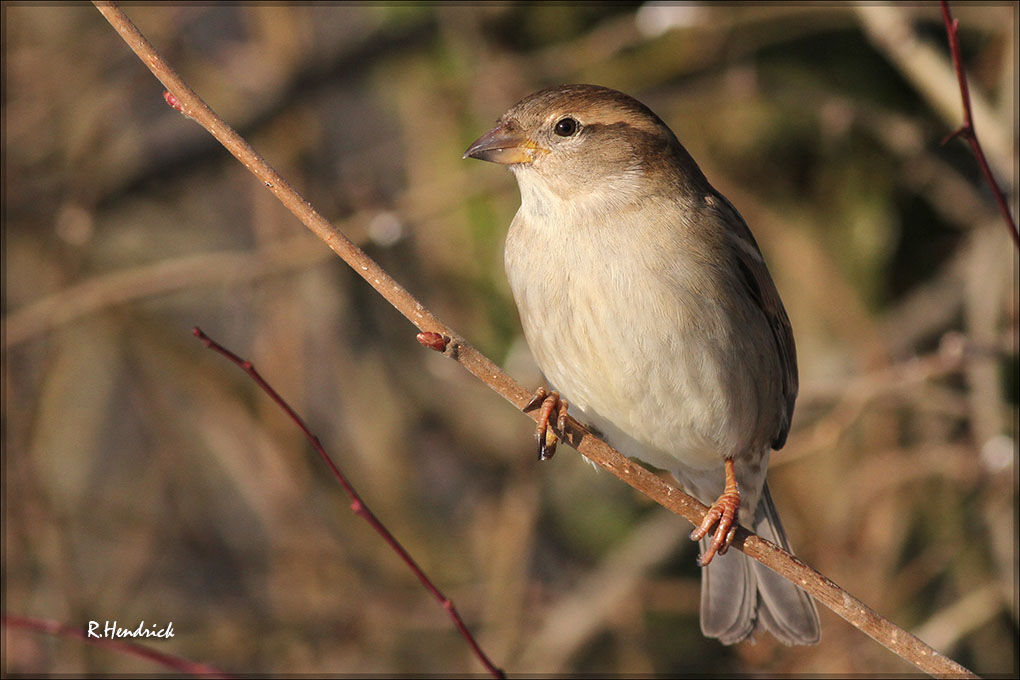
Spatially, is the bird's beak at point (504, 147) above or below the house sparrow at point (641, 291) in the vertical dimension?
above

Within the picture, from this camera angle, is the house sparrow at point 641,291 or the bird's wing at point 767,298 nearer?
the house sparrow at point 641,291

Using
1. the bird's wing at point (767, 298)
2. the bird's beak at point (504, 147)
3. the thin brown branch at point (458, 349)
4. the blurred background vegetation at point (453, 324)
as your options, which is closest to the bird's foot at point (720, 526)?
the thin brown branch at point (458, 349)

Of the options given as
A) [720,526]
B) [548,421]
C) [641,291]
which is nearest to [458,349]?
[548,421]

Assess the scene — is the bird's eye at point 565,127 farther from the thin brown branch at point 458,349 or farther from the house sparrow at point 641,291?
the thin brown branch at point 458,349

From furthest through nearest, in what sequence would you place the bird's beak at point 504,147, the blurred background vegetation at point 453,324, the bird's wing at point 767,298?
the blurred background vegetation at point 453,324 → the bird's wing at point 767,298 → the bird's beak at point 504,147

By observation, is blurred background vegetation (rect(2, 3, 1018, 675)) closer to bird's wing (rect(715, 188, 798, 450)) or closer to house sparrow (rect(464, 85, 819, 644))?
bird's wing (rect(715, 188, 798, 450))

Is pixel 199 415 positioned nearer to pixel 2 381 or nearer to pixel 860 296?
pixel 2 381

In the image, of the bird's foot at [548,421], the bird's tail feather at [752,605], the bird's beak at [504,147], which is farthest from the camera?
the bird's tail feather at [752,605]

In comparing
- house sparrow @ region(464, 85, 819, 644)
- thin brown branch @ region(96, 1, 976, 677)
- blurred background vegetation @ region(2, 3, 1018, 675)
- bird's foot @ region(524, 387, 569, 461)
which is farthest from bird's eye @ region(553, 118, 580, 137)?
blurred background vegetation @ region(2, 3, 1018, 675)
